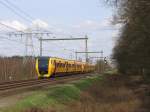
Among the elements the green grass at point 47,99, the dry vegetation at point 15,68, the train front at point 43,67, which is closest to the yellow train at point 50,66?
the train front at point 43,67

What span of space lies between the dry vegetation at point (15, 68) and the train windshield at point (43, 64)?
20.6ft

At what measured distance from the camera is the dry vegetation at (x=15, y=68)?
61.1m

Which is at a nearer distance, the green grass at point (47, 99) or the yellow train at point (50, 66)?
the green grass at point (47, 99)

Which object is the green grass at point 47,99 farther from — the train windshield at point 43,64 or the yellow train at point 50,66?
the yellow train at point 50,66

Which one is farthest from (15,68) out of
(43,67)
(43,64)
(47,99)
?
(47,99)

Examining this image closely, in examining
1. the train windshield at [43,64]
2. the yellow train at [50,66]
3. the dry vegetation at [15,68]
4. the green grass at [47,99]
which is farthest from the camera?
the dry vegetation at [15,68]

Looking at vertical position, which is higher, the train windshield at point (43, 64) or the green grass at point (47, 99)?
the train windshield at point (43, 64)

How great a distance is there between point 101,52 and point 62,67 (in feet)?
258

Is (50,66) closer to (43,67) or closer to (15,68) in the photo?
(43,67)

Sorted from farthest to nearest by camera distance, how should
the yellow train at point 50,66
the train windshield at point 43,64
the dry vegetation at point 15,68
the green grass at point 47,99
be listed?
the dry vegetation at point 15,68 < the yellow train at point 50,66 < the train windshield at point 43,64 < the green grass at point 47,99

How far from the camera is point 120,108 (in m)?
30.5

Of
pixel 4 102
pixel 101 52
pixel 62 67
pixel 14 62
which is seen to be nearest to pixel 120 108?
pixel 4 102

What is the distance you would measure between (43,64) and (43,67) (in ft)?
1.35

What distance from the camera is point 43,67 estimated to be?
54.6 metres
